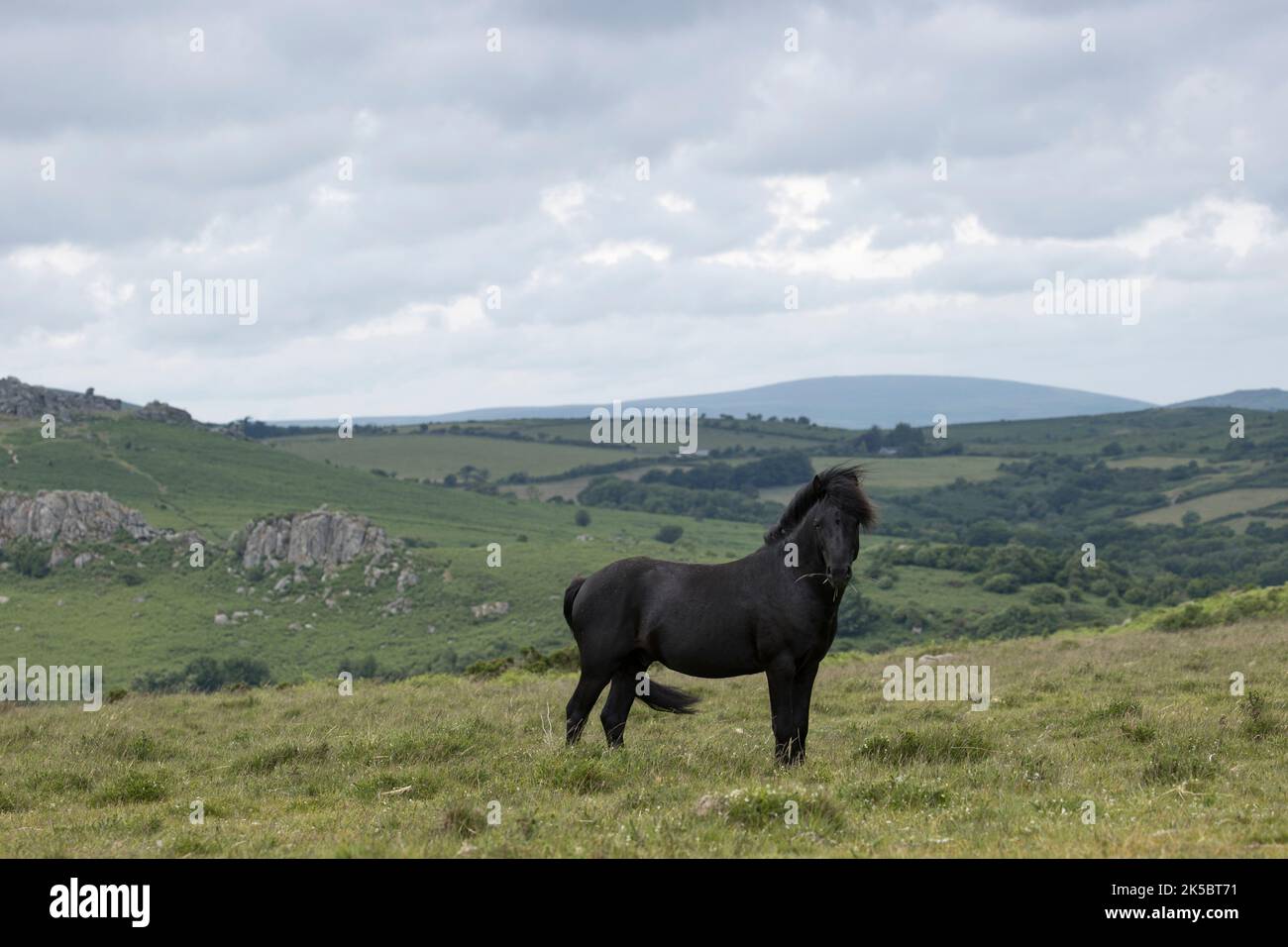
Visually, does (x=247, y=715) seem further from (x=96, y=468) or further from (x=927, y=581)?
(x=96, y=468)

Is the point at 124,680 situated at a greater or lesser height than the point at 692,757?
lesser

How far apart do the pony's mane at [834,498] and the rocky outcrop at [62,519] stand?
342 ft

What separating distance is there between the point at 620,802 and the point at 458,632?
269 ft

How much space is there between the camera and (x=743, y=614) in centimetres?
1288

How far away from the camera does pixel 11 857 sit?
877 centimetres

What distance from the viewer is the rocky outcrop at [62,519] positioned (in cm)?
10425

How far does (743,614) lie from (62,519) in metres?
106

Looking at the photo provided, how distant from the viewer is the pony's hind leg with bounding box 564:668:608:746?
536 inches

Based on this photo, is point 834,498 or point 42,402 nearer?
point 834,498

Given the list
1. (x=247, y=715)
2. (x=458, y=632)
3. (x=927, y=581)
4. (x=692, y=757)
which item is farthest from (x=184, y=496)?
(x=692, y=757)

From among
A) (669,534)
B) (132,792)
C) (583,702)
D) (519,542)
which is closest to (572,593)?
(583,702)

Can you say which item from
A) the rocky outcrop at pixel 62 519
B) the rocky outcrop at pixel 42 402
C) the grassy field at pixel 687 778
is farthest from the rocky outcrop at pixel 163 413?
the grassy field at pixel 687 778

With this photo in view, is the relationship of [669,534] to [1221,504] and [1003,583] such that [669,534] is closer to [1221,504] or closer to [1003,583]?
[1003,583]

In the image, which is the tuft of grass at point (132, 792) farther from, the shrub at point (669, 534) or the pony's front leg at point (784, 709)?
the shrub at point (669, 534)
